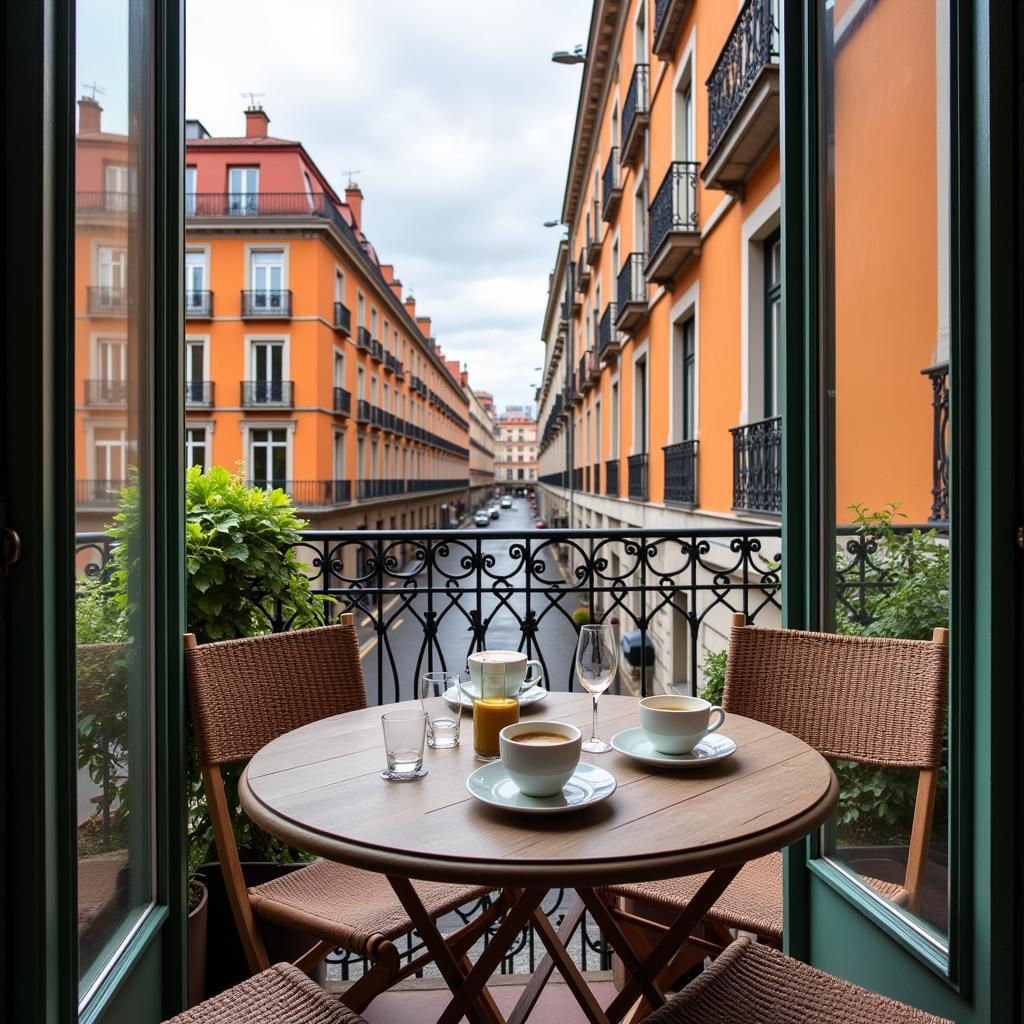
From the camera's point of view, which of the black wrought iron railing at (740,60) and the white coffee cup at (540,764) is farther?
the black wrought iron railing at (740,60)

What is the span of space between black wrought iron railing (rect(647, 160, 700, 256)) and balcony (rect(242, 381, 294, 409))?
15443mm

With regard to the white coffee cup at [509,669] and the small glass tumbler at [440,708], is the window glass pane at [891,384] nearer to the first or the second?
the white coffee cup at [509,669]

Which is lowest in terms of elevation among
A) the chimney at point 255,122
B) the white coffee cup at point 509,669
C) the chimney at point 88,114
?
the white coffee cup at point 509,669

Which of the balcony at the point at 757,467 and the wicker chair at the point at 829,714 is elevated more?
the balcony at the point at 757,467

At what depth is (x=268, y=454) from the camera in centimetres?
2266

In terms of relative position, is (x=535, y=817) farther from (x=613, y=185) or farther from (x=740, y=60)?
(x=613, y=185)

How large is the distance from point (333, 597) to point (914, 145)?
8.58 ft

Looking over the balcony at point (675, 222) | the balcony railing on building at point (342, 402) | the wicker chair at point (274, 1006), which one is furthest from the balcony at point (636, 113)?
the balcony railing on building at point (342, 402)

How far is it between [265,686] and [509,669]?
824 millimetres

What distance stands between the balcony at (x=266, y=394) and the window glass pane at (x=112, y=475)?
69.4 ft

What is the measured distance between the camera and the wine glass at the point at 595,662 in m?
1.73

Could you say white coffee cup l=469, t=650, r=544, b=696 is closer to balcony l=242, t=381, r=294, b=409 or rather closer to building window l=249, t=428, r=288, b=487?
balcony l=242, t=381, r=294, b=409

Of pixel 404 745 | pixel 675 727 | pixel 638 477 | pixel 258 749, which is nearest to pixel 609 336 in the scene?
pixel 638 477
